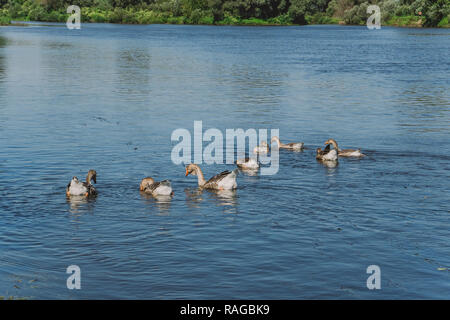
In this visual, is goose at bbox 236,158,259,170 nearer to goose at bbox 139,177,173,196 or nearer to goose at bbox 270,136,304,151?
goose at bbox 270,136,304,151

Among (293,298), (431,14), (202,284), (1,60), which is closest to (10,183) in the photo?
(202,284)

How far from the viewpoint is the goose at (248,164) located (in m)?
25.6

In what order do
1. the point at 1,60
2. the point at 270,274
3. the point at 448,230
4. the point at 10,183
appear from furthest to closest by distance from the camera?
the point at 1,60, the point at 10,183, the point at 448,230, the point at 270,274

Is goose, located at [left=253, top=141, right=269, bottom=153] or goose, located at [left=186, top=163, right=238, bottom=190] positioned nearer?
goose, located at [left=186, top=163, right=238, bottom=190]

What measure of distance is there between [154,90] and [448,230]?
35170 mm

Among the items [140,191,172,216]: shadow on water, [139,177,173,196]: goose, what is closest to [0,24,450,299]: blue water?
[140,191,172,216]: shadow on water

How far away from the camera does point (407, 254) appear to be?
16.9 metres

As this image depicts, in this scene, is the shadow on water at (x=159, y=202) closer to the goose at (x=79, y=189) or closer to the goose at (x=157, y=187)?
the goose at (x=157, y=187)

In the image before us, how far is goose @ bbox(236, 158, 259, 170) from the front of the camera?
25.6m

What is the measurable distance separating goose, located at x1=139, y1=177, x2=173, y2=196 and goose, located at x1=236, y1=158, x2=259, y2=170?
443cm

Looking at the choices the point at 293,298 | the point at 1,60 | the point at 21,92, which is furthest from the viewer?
the point at 1,60

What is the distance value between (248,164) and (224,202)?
4316 millimetres

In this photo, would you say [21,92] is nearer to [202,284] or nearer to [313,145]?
[313,145]

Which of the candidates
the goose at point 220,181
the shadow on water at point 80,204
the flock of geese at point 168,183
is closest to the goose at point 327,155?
the flock of geese at point 168,183
